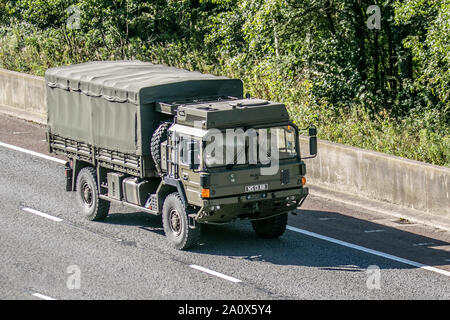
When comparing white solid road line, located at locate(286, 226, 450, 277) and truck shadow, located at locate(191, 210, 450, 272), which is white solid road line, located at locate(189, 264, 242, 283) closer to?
truck shadow, located at locate(191, 210, 450, 272)

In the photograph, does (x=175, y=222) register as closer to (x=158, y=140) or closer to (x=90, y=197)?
(x=158, y=140)

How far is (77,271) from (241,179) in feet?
10.2

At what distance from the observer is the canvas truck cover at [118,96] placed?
16.0 meters

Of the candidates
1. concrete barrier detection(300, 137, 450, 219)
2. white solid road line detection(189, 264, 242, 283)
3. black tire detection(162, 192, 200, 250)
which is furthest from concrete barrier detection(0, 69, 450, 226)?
white solid road line detection(189, 264, 242, 283)

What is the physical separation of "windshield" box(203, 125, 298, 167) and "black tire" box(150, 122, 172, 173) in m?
1.18

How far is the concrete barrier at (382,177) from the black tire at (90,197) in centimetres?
524

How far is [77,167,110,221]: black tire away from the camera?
691 inches

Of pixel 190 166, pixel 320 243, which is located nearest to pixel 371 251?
pixel 320 243

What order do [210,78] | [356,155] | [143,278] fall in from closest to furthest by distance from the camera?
[143,278]
[210,78]
[356,155]

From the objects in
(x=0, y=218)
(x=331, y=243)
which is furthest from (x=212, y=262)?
(x=0, y=218)

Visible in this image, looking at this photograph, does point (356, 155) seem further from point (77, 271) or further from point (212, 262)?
point (77, 271)
